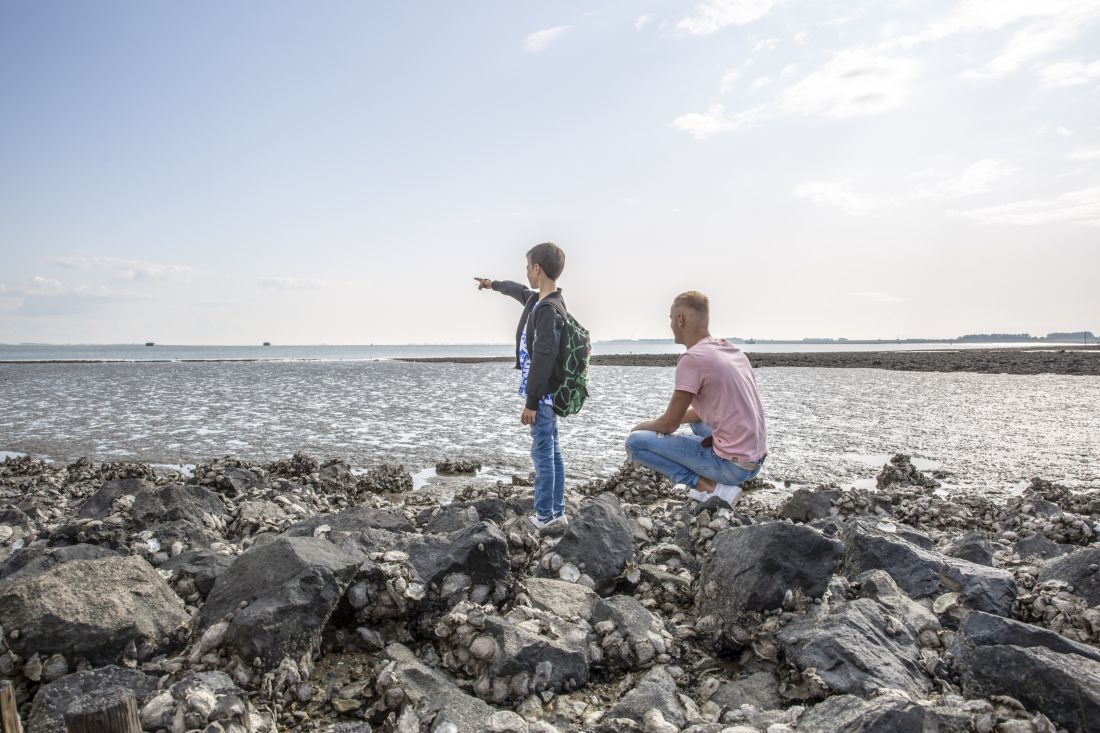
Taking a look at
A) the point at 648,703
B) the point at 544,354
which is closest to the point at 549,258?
the point at 544,354

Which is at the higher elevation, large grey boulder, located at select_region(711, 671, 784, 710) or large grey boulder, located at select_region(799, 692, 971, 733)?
large grey boulder, located at select_region(799, 692, 971, 733)

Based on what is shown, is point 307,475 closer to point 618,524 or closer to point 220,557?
point 220,557

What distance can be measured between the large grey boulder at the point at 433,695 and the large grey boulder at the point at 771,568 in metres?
1.89

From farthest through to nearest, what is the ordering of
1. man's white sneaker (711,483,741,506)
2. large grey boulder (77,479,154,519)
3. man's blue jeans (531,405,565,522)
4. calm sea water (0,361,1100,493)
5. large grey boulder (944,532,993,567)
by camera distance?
calm sea water (0,361,1100,493) → large grey boulder (77,479,154,519) → man's white sneaker (711,483,741,506) → man's blue jeans (531,405,565,522) → large grey boulder (944,532,993,567)

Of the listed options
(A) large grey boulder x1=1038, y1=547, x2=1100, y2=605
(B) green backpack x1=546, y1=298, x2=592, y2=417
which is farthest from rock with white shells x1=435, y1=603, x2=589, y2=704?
(A) large grey boulder x1=1038, y1=547, x2=1100, y2=605

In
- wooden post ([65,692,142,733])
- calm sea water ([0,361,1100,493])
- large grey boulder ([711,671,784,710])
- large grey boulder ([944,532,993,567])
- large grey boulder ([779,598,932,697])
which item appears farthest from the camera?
calm sea water ([0,361,1100,493])

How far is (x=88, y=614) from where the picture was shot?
3.87 m

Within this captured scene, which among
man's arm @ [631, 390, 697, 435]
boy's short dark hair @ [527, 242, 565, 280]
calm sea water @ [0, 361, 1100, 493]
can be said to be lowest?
calm sea water @ [0, 361, 1100, 493]

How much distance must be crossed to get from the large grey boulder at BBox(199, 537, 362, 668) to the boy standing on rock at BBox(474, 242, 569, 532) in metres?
2.26

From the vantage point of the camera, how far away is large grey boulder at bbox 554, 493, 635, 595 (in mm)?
5195

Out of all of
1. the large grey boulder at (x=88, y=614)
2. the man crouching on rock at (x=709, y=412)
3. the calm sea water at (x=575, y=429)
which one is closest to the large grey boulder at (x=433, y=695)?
the large grey boulder at (x=88, y=614)

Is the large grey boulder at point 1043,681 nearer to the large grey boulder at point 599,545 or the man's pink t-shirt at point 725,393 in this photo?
the large grey boulder at point 599,545

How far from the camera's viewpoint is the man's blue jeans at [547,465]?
6.36 metres

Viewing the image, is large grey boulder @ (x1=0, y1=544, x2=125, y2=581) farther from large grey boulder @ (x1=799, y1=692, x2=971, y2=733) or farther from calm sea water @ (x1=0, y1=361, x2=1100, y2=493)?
calm sea water @ (x1=0, y1=361, x2=1100, y2=493)
